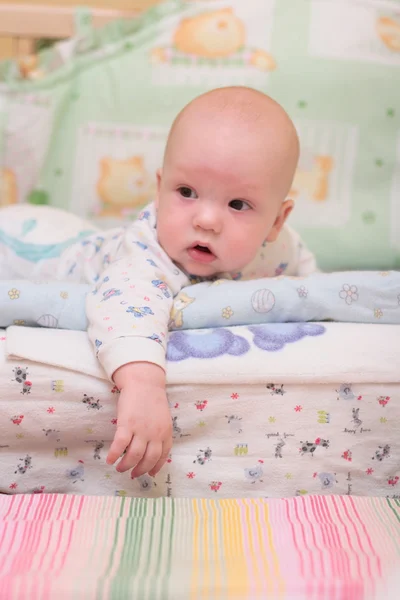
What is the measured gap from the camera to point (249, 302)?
835 millimetres

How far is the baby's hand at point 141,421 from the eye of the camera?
0.69 metres

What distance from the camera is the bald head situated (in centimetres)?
86

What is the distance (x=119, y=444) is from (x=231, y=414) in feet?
0.51

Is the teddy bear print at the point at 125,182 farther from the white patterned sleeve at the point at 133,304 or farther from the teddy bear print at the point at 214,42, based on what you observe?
the white patterned sleeve at the point at 133,304

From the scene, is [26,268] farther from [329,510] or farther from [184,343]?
[329,510]

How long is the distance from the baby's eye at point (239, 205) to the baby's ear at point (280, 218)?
0.08m

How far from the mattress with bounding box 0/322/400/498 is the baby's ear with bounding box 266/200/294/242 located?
21cm

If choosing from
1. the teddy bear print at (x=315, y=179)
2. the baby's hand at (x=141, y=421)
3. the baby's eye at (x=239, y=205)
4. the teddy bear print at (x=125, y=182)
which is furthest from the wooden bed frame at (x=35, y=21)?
the baby's hand at (x=141, y=421)

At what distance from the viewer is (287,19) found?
1.39 m

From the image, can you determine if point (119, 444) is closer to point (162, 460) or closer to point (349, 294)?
point (162, 460)

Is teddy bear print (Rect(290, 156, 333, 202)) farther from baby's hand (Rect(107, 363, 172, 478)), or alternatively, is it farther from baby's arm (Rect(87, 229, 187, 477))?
baby's hand (Rect(107, 363, 172, 478))

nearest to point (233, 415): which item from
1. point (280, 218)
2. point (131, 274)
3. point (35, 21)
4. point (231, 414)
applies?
point (231, 414)

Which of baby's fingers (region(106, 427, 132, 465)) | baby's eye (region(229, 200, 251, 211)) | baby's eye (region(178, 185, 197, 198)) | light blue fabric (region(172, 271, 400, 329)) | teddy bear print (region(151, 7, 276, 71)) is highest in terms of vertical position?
teddy bear print (region(151, 7, 276, 71))

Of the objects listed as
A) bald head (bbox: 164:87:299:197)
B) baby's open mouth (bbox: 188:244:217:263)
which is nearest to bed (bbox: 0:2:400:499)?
baby's open mouth (bbox: 188:244:217:263)
